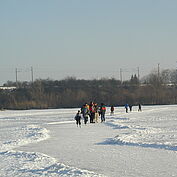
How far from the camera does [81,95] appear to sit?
100m

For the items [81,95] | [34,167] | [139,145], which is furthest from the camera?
[81,95]

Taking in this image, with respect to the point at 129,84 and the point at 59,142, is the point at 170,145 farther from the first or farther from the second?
the point at 129,84

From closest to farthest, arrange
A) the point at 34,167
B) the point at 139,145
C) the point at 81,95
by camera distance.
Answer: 1. the point at 34,167
2. the point at 139,145
3. the point at 81,95

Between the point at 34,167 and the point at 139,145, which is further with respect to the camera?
the point at 139,145

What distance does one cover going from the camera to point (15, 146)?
15523 mm

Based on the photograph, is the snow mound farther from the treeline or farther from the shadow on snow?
the treeline

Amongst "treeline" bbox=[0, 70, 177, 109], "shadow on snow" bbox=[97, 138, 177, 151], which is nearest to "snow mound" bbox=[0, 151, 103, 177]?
"shadow on snow" bbox=[97, 138, 177, 151]

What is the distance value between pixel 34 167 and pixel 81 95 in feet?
294

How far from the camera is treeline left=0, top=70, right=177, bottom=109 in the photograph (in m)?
95.7

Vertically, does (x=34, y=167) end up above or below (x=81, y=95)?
below

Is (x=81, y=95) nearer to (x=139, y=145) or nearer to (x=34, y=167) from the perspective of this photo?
(x=139, y=145)

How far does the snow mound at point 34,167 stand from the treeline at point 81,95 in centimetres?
7800

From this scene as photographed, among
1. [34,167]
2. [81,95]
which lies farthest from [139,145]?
[81,95]

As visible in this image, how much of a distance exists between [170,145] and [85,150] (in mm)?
3077
